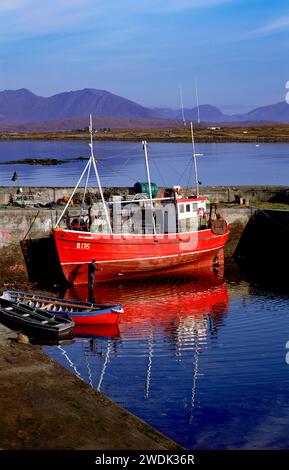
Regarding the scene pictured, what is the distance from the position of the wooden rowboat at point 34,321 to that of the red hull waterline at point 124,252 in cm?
433

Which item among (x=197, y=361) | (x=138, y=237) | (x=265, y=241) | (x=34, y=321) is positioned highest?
(x=138, y=237)

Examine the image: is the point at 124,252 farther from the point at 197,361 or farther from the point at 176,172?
the point at 176,172

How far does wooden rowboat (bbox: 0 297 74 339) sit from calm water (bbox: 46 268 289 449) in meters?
0.63

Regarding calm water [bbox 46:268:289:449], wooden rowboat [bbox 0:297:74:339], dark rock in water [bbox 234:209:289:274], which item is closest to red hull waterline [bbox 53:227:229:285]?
calm water [bbox 46:268:289:449]

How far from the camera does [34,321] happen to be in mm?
19203

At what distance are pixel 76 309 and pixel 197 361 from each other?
5.46 m

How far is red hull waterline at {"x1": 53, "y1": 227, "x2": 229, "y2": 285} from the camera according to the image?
82.6 ft

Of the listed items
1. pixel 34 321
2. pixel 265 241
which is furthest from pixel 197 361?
pixel 265 241

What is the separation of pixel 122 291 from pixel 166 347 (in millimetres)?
7209

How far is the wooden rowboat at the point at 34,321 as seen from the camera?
18.8m

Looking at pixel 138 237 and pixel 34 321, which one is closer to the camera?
pixel 34 321

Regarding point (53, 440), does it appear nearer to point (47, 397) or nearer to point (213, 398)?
point (47, 397)

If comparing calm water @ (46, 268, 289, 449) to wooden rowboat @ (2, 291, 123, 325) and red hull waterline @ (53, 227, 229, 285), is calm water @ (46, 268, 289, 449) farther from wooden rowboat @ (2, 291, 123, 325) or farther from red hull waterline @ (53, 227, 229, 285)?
red hull waterline @ (53, 227, 229, 285)
